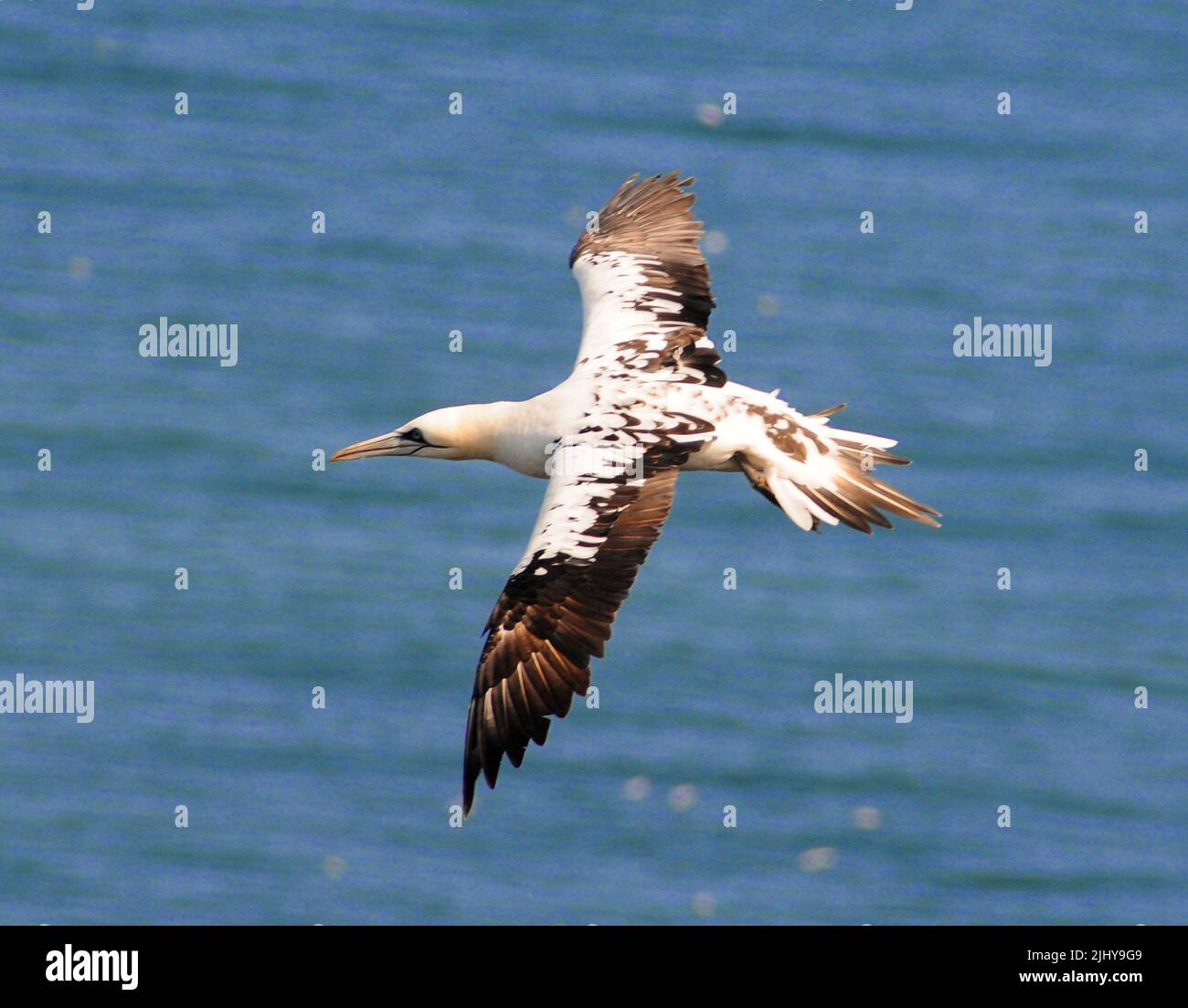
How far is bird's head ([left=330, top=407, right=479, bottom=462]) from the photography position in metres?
22.8

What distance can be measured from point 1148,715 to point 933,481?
5.38 metres

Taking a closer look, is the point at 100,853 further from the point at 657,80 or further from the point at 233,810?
the point at 657,80

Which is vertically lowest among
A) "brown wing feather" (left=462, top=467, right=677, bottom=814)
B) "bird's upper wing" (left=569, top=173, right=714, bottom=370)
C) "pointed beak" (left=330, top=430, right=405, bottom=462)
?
"brown wing feather" (left=462, top=467, right=677, bottom=814)

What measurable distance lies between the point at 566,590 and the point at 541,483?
88.2 ft

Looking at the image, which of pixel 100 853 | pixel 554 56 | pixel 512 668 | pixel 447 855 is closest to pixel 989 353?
pixel 554 56

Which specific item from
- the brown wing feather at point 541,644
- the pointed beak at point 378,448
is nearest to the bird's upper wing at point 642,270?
the pointed beak at point 378,448

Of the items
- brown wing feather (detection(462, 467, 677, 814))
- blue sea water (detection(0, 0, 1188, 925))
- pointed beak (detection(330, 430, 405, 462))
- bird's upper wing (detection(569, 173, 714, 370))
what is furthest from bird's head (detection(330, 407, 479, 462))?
blue sea water (detection(0, 0, 1188, 925))

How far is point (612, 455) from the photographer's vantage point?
21.3 metres

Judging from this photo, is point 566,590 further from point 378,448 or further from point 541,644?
point 378,448

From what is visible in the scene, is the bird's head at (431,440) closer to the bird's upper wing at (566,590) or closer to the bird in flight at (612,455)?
the bird in flight at (612,455)

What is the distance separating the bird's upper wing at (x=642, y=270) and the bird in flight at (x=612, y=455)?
2 centimetres

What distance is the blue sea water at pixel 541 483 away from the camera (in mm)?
42156

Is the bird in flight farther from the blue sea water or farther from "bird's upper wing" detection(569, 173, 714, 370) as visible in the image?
the blue sea water

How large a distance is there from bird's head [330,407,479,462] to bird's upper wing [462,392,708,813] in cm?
164
